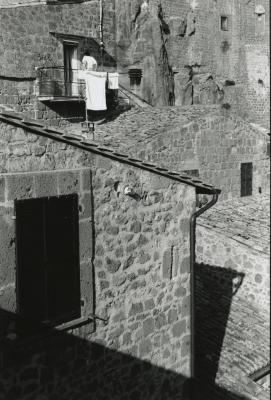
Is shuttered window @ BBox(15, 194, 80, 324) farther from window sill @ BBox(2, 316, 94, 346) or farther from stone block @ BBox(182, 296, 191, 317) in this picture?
stone block @ BBox(182, 296, 191, 317)

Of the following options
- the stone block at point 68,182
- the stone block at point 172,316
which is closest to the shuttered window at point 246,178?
the stone block at point 172,316

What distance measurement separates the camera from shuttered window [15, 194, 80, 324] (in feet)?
21.0

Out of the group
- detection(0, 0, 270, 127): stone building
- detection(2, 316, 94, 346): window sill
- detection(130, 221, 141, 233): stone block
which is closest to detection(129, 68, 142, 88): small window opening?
detection(0, 0, 270, 127): stone building

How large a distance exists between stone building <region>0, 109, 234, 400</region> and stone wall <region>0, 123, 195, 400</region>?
0.01 m

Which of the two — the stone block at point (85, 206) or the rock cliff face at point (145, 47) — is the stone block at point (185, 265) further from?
the rock cliff face at point (145, 47)

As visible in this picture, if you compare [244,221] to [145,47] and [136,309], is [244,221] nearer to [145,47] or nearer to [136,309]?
[136,309]

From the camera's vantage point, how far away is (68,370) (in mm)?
6887

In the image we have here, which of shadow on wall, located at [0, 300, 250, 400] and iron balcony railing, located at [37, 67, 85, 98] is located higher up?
iron balcony railing, located at [37, 67, 85, 98]

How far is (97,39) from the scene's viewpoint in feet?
79.8

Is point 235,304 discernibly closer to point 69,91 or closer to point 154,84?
point 69,91

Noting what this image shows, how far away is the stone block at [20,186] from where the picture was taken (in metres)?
6.15

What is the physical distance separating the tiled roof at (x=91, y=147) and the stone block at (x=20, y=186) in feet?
1.85

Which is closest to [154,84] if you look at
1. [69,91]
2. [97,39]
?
[97,39]

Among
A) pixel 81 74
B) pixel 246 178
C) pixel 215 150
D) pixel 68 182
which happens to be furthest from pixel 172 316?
pixel 81 74
